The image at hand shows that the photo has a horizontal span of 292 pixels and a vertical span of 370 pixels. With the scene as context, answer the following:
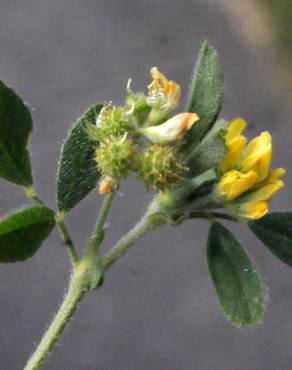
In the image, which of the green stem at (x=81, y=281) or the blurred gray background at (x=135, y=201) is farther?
the blurred gray background at (x=135, y=201)

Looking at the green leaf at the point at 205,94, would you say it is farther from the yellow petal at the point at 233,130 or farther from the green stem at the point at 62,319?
the green stem at the point at 62,319

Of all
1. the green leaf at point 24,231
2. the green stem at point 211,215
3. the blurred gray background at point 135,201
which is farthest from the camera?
the blurred gray background at point 135,201

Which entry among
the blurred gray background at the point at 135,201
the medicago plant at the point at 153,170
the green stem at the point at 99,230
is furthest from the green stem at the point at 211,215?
the blurred gray background at the point at 135,201

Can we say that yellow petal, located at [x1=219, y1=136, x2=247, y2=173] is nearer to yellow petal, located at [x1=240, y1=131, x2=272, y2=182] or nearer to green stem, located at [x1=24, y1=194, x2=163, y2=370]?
yellow petal, located at [x1=240, y1=131, x2=272, y2=182]

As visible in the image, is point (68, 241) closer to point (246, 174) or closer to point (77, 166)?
point (77, 166)

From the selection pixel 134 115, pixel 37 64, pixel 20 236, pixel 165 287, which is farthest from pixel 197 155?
pixel 37 64

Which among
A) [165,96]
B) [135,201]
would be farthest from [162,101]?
[135,201]

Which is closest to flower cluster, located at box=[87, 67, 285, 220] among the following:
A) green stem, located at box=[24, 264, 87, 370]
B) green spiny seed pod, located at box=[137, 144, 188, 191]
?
green spiny seed pod, located at box=[137, 144, 188, 191]

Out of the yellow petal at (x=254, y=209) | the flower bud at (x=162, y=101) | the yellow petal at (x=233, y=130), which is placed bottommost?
the yellow petal at (x=254, y=209)

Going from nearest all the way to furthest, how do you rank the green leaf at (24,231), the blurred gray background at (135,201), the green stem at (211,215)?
→ the green leaf at (24,231) → the green stem at (211,215) → the blurred gray background at (135,201)
